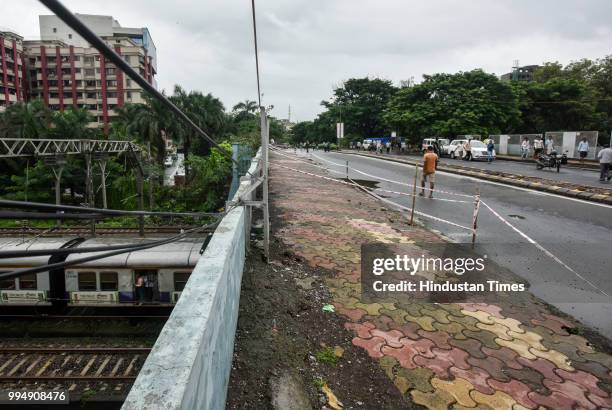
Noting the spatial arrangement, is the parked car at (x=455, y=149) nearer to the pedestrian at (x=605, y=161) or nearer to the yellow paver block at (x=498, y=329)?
the pedestrian at (x=605, y=161)

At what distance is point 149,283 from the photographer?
11.4 m

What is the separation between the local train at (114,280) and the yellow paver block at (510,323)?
8551mm

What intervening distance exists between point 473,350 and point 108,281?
11.1 metres

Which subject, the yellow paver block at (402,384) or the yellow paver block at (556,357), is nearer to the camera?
the yellow paver block at (402,384)

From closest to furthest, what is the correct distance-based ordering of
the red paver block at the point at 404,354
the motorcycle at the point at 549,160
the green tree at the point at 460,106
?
the red paver block at the point at 404,354 → the motorcycle at the point at 549,160 → the green tree at the point at 460,106

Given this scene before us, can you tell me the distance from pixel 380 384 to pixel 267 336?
3.74ft

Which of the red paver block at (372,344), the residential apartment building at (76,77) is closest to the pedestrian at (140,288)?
the red paver block at (372,344)

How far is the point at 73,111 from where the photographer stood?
34.6 m

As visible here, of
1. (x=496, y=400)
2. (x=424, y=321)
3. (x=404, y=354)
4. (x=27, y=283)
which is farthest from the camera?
(x=27, y=283)

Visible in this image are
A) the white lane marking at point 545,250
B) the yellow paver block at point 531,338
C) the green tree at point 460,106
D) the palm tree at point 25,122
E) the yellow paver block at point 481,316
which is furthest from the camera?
the green tree at point 460,106

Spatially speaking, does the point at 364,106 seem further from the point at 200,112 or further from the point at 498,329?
the point at 498,329

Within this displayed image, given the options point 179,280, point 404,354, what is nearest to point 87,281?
point 179,280

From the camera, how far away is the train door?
→ 11.3 meters

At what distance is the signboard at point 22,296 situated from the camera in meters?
12.2
